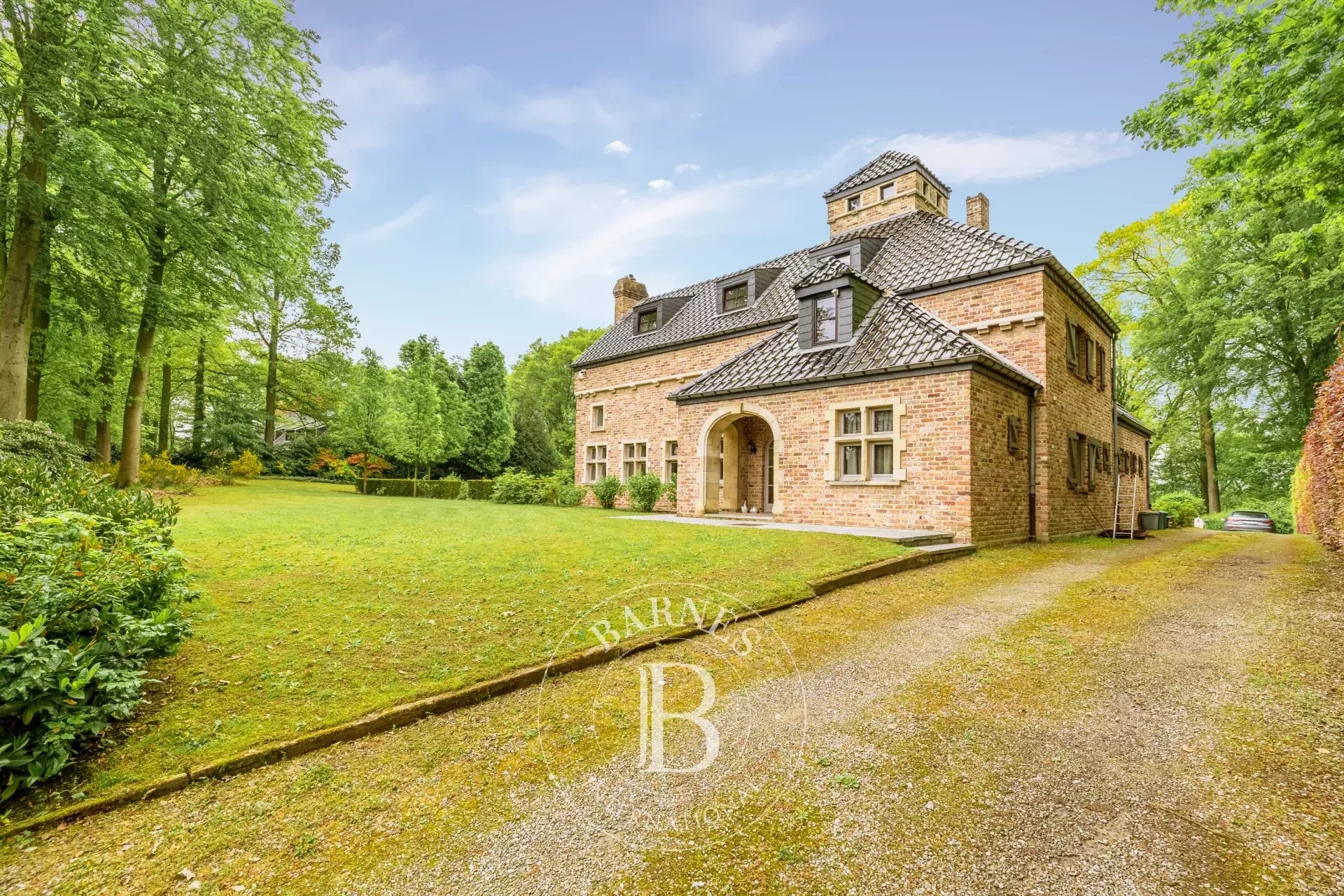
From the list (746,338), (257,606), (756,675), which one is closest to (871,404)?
(746,338)

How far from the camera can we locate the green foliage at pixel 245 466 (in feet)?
87.3

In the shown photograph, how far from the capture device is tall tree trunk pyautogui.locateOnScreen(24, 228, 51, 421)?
12.9 meters

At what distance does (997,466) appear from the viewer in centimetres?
1177

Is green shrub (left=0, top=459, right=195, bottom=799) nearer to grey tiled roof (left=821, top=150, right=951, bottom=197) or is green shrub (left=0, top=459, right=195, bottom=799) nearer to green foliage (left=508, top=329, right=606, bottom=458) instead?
grey tiled roof (left=821, top=150, right=951, bottom=197)

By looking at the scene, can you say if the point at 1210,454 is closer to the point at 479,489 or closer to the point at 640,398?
the point at 640,398

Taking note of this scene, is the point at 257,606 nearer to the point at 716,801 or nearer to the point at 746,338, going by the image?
the point at 716,801

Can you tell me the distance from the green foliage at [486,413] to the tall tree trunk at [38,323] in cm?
1932

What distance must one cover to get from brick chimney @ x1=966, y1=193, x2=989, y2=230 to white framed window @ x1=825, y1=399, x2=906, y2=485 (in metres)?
11.0

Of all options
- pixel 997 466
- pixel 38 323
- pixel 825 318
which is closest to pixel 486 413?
pixel 38 323

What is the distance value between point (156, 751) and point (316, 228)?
74.4 feet

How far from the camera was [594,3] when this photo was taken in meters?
9.77

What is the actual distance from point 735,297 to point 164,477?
21.6 meters

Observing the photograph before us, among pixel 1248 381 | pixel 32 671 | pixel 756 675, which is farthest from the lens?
pixel 1248 381

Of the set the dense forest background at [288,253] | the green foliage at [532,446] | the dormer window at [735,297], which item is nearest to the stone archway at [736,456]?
the dormer window at [735,297]
